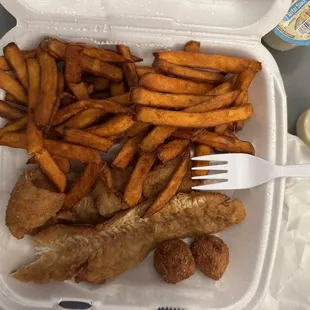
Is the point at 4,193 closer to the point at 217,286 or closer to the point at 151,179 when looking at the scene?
the point at 151,179

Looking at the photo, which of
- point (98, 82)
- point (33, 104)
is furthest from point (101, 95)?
point (33, 104)

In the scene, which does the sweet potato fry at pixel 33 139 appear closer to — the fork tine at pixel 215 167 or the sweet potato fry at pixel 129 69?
the sweet potato fry at pixel 129 69

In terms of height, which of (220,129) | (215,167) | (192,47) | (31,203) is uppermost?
(192,47)

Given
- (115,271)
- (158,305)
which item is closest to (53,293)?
Result: (115,271)

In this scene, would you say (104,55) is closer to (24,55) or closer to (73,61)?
(73,61)

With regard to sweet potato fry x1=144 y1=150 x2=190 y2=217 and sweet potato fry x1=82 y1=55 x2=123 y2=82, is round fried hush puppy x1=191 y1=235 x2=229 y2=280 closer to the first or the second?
sweet potato fry x1=144 y1=150 x2=190 y2=217

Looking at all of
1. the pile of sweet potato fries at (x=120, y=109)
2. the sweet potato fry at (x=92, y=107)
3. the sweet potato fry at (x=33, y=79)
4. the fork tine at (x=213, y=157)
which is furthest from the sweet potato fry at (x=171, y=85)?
the sweet potato fry at (x=33, y=79)

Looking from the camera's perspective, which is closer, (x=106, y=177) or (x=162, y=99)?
(x=162, y=99)
